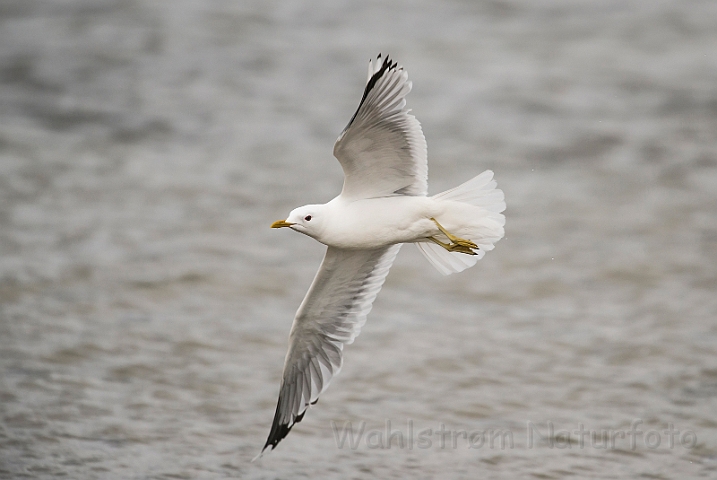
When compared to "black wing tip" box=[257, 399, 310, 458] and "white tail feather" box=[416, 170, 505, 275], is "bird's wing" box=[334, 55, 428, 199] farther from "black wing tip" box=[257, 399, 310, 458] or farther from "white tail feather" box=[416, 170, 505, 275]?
"black wing tip" box=[257, 399, 310, 458]

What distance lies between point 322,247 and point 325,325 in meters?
5.14

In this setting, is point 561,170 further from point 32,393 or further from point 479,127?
point 32,393

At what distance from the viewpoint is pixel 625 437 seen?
303 inches

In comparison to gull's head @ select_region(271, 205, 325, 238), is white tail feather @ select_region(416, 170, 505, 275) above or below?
above

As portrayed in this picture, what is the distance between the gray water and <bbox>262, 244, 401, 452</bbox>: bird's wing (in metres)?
0.98

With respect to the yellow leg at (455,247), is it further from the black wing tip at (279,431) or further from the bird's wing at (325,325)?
the black wing tip at (279,431)

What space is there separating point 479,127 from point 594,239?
9.35ft

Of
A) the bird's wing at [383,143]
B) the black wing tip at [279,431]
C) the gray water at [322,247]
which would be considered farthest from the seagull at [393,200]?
the gray water at [322,247]

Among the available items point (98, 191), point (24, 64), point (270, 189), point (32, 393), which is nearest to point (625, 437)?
point (32, 393)

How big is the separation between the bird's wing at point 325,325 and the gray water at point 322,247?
38.6 inches

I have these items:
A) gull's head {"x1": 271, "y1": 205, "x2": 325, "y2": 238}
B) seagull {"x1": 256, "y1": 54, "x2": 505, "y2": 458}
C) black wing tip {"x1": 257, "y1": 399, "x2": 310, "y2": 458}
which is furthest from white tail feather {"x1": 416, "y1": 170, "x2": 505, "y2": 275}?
black wing tip {"x1": 257, "y1": 399, "x2": 310, "y2": 458}

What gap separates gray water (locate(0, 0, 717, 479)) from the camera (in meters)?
7.77

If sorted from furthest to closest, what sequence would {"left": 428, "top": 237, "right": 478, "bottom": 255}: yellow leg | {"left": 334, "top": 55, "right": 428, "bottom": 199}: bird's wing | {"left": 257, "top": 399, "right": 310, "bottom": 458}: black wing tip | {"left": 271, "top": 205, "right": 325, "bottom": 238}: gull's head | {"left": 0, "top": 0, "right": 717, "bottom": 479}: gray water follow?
{"left": 0, "top": 0, "right": 717, "bottom": 479}: gray water → {"left": 257, "top": 399, "right": 310, "bottom": 458}: black wing tip → {"left": 428, "top": 237, "right": 478, "bottom": 255}: yellow leg → {"left": 271, "top": 205, "right": 325, "bottom": 238}: gull's head → {"left": 334, "top": 55, "right": 428, "bottom": 199}: bird's wing

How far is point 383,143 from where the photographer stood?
5363mm
